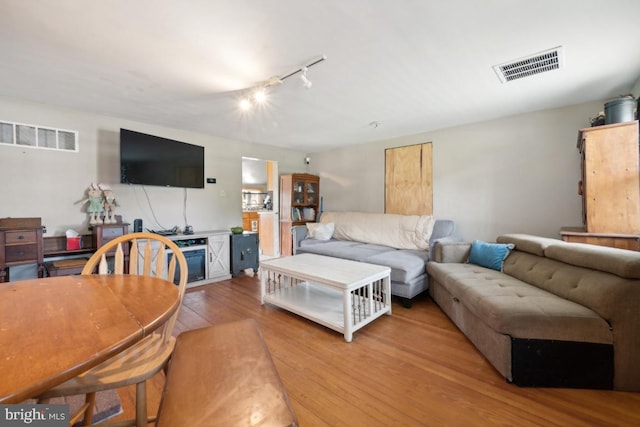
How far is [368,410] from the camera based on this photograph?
56.5 inches

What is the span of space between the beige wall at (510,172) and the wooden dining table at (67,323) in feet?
12.5

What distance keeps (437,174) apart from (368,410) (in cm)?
339

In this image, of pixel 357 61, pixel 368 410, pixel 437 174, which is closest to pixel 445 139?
pixel 437 174

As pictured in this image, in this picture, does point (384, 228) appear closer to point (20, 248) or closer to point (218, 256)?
point (218, 256)

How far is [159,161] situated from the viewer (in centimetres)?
351

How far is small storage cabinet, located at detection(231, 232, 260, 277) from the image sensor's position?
4.09 m

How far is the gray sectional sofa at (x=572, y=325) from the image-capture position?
1.52 metres

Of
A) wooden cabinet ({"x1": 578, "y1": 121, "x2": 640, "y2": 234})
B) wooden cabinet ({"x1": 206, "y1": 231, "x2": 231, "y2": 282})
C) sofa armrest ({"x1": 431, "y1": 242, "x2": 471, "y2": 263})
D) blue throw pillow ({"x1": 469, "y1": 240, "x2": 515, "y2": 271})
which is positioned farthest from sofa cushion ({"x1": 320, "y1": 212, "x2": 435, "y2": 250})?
wooden cabinet ({"x1": 206, "y1": 231, "x2": 231, "y2": 282})

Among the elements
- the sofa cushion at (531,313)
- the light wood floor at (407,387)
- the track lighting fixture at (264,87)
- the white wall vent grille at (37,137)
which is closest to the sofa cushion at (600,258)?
the sofa cushion at (531,313)

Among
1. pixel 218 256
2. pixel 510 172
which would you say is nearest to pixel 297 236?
pixel 218 256

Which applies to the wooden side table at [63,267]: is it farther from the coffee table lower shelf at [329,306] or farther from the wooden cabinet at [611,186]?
the wooden cabinet at [611,186]

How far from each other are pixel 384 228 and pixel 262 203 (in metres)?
5.70

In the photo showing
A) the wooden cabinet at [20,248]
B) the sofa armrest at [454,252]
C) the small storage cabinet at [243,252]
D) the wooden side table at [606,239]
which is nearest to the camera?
the wooden side table at [606,239]

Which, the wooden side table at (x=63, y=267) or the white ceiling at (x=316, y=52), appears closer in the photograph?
the white ceiling at (x=316, y=52)
